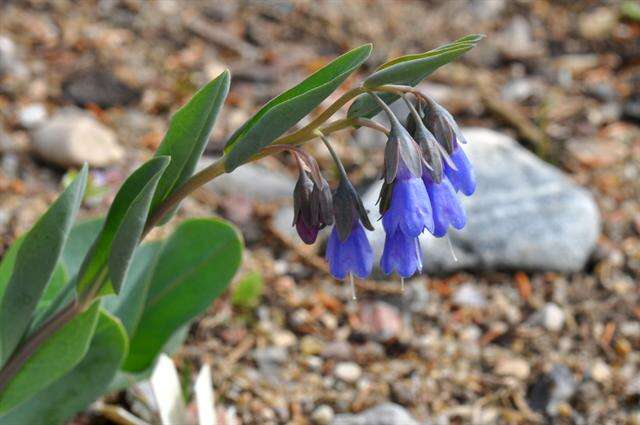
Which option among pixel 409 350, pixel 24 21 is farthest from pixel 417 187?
pixel 24 21

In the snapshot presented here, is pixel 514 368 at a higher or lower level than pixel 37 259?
lower

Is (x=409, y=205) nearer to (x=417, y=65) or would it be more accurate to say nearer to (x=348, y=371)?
(x=417, y=65)

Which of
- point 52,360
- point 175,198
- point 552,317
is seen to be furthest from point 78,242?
point 552,317

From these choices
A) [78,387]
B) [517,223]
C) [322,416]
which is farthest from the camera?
[517,223]

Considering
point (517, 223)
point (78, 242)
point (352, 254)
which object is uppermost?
point (352, 254)

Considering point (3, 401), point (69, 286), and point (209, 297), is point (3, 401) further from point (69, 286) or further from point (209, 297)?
point (209, 297)

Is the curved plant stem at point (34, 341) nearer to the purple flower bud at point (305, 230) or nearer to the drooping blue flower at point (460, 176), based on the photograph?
the purple flower bud at point (305, 230)
